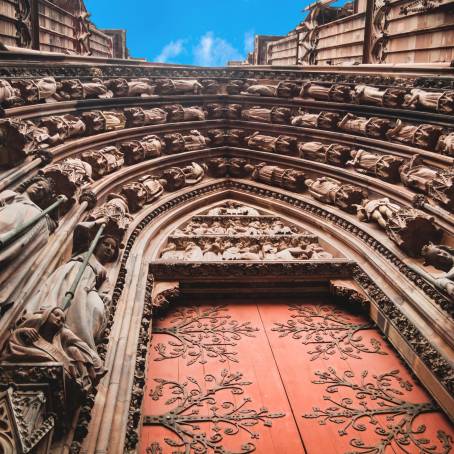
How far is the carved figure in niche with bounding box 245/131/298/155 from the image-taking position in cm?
922

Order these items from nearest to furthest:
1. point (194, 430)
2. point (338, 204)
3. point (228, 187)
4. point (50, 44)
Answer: point (194, 430)
point (338, 204)
point (228, 187)
point (50, 44)

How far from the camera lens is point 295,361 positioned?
4926 millimetres

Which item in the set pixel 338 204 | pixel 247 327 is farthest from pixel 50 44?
pixel 247 327

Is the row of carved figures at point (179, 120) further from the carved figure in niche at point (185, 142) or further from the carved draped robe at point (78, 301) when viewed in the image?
the carved draped robe at point (78, 301)

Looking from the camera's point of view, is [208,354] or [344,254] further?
[344,254]

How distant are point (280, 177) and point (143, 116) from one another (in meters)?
2.82

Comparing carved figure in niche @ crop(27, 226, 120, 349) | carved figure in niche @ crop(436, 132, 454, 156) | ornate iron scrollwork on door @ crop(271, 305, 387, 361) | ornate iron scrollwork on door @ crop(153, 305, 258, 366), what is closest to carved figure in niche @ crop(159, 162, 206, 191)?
ornate iron scrollwork on door @ crop(153, 305, 258, 366)

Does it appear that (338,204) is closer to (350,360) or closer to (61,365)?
(350,360)

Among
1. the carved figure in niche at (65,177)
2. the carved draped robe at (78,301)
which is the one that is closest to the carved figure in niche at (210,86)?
the carved figure in niche at (65,177)

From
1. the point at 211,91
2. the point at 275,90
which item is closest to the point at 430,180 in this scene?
the point at 275,90

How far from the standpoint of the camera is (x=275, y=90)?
402 inches

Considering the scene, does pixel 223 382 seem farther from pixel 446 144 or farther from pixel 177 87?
pixel 177 87

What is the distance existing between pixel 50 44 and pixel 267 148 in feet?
35.1

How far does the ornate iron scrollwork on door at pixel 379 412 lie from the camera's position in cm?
391
